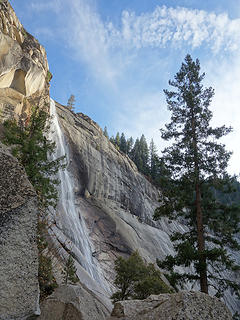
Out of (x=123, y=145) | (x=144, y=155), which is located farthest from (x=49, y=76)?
(x=123, y=145)

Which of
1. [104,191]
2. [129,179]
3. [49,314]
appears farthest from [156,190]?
[49,314]

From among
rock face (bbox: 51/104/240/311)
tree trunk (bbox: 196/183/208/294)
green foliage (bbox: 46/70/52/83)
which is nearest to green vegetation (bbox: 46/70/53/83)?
green foliage (bbox: 46/70/52/83)

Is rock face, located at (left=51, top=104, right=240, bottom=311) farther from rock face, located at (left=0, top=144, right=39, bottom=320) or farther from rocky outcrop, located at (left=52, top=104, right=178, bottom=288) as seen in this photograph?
rock face, located at (left=0, top=144, right=39, bottom=320)

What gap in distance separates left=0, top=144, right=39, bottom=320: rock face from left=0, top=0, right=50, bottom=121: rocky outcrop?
16890 mm

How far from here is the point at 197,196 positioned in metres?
12.0

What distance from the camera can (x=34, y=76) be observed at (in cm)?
2478

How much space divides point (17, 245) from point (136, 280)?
1615cm

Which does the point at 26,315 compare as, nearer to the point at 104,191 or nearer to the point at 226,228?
the point at 226,228

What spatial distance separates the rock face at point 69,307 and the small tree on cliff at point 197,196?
5.23 m

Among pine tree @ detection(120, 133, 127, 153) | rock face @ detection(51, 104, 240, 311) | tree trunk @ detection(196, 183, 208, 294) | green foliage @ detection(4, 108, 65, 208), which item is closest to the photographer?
tree trunk @ detection(196, 183, 208, 294)

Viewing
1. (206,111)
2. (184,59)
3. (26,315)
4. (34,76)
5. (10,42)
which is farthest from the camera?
(34,76)

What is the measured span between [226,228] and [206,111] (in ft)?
23.5

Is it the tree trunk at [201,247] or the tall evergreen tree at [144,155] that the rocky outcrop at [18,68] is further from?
the tall evergreen tree at [144,155]

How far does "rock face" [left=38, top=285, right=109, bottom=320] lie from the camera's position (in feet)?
18.6
